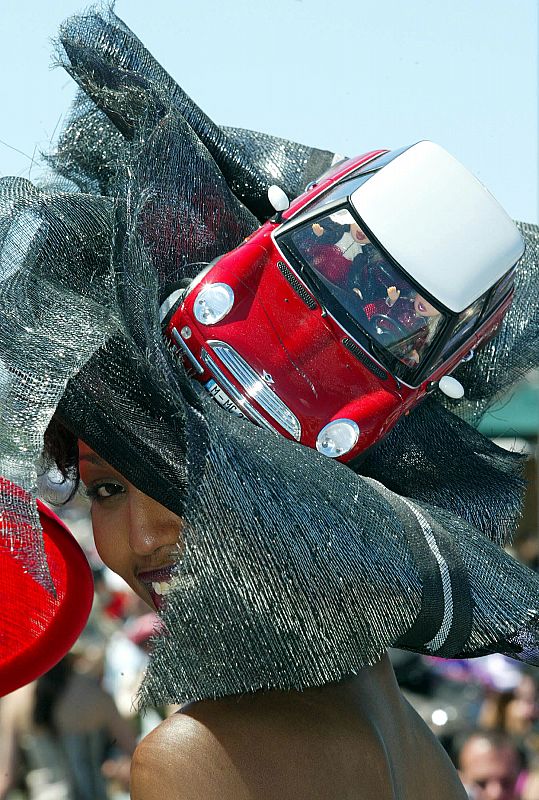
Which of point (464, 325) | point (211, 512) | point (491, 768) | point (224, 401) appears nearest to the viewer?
point (211, 512)

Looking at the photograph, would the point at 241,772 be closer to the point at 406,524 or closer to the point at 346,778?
the point at 346,778

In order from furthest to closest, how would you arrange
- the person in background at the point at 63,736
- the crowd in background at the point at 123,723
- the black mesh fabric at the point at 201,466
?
the person in background at the point at 63,736 < the crowd in background at the point at 123,723 < the black mesh fabric at the point at 201,466

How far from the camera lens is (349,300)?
1.92m

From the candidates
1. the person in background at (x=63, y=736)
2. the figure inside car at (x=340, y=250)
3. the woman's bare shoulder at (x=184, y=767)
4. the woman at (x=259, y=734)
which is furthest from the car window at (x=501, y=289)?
the person in background at (x=63, y=736)

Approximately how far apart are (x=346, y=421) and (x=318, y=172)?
0.67 meters

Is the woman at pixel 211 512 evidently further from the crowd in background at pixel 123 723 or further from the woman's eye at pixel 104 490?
the crowd in background at pixel 123 723

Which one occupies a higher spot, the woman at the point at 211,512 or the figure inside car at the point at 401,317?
the figure inside car at the point at 401,317

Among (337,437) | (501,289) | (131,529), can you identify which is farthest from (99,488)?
(501,289)

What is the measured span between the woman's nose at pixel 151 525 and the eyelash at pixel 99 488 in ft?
0.34

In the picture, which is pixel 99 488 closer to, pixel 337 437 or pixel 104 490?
pixel 104 490

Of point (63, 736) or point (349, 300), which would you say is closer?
point (349, 300)

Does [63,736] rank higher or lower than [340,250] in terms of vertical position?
lower

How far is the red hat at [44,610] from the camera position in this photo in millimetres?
2178

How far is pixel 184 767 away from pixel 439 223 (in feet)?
3.29
